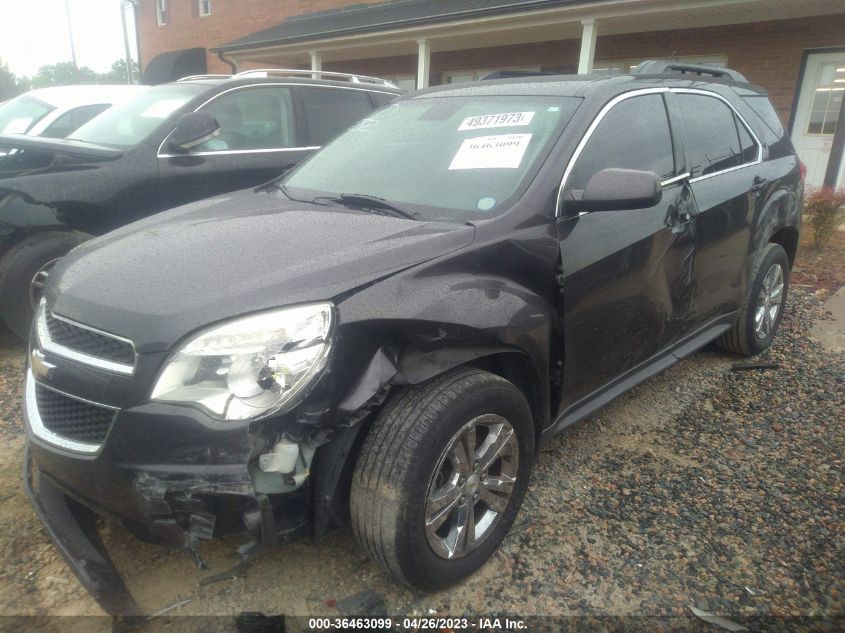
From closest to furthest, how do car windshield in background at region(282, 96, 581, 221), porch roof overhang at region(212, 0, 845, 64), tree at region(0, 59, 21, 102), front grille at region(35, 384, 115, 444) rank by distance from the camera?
1. front grille at region(35, 384, 115, 444)
2. car windshield in background at region(282, 96, 581, 221)
3. porch roof overhang at region(212, 0, 845, 64)
4. tree at region(0, 59, 21, 102)

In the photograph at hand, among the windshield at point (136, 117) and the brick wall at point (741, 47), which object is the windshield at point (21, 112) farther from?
the brick wall at point (741, 47)

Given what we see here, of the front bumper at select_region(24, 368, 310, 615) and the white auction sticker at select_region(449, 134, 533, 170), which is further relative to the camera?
the white auction sticker at select_region(449, 134, 533, 170)

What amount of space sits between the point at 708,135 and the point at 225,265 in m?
2.73

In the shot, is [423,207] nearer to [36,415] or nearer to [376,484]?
[376,484]

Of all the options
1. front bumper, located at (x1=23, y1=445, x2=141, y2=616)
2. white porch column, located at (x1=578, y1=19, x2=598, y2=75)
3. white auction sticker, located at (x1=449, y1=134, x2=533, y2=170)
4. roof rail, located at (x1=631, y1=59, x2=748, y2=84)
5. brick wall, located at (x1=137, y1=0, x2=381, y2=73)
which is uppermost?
brick wall, located at (x1=137, y1=0, x2=381, y2=73)

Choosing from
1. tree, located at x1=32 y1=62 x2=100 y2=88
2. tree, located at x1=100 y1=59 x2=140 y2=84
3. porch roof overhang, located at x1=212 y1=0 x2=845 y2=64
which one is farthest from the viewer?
tree, located at x1=32 y1=62 x2=100 y2=88

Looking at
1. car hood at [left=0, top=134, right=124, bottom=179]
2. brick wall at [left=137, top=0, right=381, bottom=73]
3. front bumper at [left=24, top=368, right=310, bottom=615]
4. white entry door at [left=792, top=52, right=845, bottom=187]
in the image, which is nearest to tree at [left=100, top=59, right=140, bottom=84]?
brick wall at [left=137, top=0, right=381, bottom=73]

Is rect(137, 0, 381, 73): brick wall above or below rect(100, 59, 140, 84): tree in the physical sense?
above

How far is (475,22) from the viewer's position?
424 inches

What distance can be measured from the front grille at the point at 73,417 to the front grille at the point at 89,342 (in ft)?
0.49

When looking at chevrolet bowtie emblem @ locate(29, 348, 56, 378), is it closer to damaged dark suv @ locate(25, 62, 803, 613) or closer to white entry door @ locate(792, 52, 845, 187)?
damaged dark suv @ locate(25, 62, 803, 613)

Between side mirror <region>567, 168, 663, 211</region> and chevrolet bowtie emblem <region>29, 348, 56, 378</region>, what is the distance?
1947 millimetres

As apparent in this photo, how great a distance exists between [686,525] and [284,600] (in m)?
1.64

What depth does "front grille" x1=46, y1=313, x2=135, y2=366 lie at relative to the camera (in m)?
1.84
